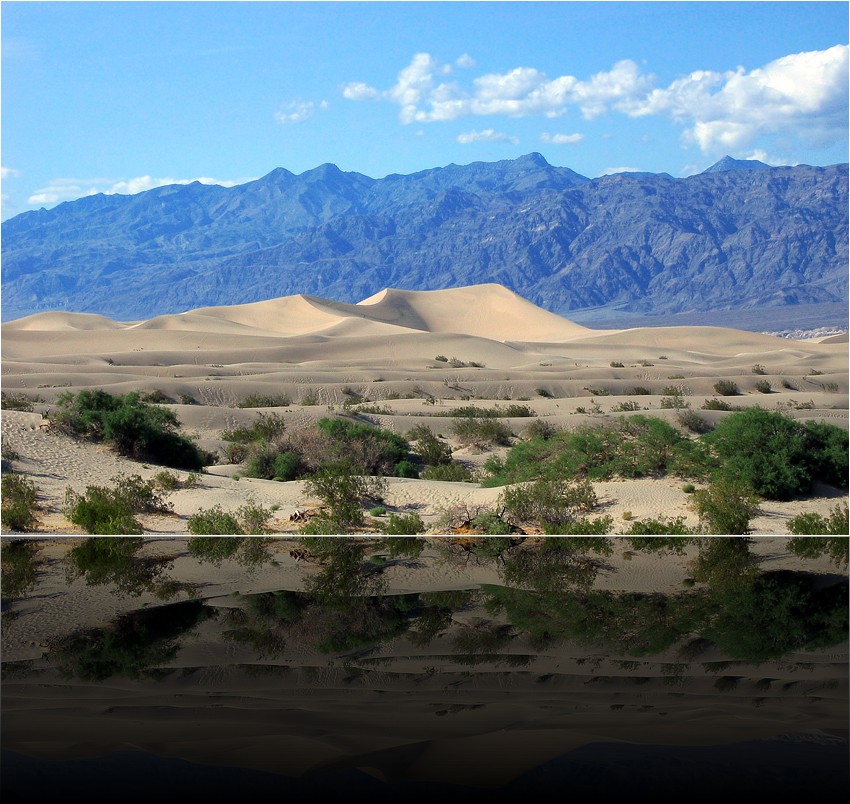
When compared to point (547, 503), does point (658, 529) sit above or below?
below

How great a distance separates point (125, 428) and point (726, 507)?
492 inches

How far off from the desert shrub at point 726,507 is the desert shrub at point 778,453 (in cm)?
81

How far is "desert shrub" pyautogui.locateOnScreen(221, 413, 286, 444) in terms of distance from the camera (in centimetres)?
2798

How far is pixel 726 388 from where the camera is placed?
51938mm

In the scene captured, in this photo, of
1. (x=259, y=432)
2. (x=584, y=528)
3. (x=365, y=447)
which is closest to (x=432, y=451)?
(x=365, y=447)

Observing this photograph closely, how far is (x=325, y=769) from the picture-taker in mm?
6176

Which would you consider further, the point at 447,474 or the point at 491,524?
the point at 447,474

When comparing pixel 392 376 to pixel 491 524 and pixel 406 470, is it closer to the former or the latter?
pixel 406 470

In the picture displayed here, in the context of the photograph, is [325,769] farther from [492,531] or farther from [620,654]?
[492,531]

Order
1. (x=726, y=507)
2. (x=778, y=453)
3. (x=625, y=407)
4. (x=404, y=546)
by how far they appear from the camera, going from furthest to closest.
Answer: (x=625, y=407) < (x=778, y=453) < (x=726, y=507) < (x=404, y=546)

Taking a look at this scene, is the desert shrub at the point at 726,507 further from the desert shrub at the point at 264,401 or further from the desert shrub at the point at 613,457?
the desert shrub at the point at 264,401

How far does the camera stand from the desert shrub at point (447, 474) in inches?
981

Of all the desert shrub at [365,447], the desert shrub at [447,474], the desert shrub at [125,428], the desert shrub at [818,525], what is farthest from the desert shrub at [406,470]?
the desert shrub at [818,525]

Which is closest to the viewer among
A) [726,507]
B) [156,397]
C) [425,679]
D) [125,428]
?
[425,679]
